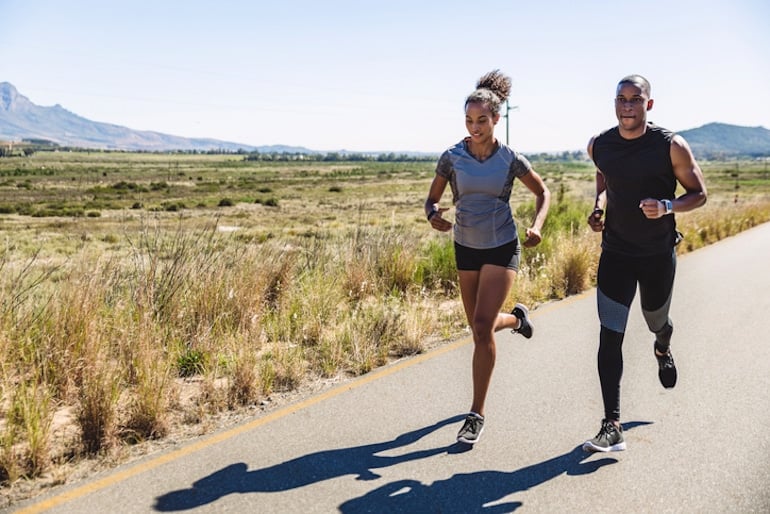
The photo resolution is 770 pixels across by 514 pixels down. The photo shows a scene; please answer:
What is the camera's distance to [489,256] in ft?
13.7

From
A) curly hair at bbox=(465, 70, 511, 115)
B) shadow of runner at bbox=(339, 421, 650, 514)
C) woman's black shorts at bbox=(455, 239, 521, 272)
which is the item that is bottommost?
shadow of runner at bbox=(339, 421, 650, 514)

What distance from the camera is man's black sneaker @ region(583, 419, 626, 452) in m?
3.89

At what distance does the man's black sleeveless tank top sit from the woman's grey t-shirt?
529 mm

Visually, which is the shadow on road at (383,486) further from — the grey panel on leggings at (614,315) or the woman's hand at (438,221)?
the woman's hand at (438,221)

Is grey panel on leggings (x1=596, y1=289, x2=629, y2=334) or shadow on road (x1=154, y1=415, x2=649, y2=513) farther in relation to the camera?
grey panel on leggings (x1=596, y1=289, x2=629, y2=334)

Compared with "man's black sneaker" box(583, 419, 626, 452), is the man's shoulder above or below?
above

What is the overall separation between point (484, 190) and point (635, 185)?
915 mm

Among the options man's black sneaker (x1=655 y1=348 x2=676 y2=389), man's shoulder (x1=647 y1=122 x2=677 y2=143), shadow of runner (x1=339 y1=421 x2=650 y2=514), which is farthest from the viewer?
man's black sneaker (x1=655 y1=348 x2=676 y2=389)

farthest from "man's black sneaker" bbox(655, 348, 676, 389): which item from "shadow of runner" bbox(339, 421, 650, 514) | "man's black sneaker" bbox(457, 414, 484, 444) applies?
"man's black sneaker" bbox(457, 414, 484, 444)

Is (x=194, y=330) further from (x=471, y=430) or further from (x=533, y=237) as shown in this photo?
(x=533, y=237)

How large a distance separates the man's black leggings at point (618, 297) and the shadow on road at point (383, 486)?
457 mm

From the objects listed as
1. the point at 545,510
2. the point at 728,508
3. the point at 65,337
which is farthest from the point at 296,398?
the point at 728,508

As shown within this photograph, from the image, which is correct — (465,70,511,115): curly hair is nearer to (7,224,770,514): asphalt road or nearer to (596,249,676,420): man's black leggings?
(596,249,676,420): man's black leggings

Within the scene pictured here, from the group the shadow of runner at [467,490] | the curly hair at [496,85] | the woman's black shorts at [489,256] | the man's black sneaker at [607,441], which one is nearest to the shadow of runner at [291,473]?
the shadow of runner at [467,490]
